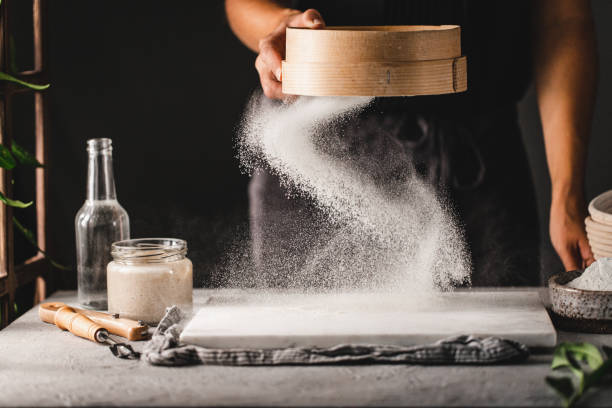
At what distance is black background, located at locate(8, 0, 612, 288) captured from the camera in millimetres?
1697

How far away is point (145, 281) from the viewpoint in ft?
4.36

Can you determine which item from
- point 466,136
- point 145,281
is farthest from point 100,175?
point 466,136

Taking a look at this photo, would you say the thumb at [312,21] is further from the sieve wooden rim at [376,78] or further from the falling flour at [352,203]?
the falling flour at [352,203]

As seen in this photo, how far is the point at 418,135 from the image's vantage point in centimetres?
171

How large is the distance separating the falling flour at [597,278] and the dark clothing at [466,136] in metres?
0.46

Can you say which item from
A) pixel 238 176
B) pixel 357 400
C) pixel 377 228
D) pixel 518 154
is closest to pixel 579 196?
pixel 518 154

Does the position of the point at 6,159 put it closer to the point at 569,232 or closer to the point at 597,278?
the point at 597,278

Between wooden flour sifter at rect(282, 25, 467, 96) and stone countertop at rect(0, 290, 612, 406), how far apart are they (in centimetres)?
39

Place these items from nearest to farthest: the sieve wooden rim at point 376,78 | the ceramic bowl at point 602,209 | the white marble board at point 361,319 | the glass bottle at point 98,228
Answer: the sieve wooden rim at point 376,78 < the white marble board at point 361,319 < the ceramic bowl at point 602,209 < the glass bottle at point 98,228

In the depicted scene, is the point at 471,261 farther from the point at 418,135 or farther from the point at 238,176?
the point at 238,176

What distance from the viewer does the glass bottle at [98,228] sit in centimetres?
142

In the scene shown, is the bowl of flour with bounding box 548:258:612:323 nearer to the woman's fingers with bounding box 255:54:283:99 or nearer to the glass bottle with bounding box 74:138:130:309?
the woman's fingers with bounding box 255:54:283:99

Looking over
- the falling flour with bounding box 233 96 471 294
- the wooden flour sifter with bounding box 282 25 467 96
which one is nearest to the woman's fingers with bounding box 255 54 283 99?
the falling flour with bounding box 233 96 471 294

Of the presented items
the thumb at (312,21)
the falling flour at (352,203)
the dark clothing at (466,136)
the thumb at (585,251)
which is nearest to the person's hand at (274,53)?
the thumb at (312,21)
